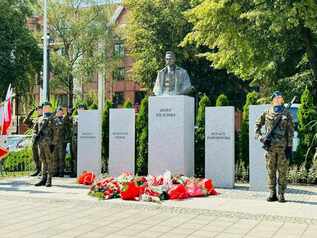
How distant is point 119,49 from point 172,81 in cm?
3205

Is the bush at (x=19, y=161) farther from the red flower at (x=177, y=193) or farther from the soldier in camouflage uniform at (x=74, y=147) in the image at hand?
the red flower at (x=177, y=193)

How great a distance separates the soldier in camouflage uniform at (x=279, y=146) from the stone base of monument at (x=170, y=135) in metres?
2.96

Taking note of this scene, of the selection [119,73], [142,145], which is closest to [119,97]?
[119,73]

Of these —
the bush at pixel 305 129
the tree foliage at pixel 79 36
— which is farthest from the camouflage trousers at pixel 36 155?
the tree foliage at pixel 79 36

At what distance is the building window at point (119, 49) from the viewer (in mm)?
44306

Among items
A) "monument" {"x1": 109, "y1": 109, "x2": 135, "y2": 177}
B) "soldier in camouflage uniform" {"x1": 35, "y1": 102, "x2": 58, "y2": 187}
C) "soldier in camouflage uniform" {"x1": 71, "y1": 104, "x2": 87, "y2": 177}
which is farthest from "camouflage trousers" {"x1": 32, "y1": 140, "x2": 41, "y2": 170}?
"soldier in camouflage uniform" {"x1": 35, "y1": 102, "x2": 58, "y2": 187}

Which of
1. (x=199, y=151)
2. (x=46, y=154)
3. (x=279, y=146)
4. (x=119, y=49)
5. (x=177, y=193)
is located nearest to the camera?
(x=279, y=146)

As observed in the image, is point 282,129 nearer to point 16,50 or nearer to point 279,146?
point 279,146

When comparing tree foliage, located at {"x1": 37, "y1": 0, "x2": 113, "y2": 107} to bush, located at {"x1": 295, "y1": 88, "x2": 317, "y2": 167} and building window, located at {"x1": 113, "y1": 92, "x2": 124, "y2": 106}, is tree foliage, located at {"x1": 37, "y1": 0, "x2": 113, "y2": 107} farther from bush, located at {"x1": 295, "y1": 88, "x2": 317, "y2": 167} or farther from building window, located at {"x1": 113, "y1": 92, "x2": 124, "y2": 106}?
bush, located at {"x1": 295, "y1": 88, "x2": 317, "y2": 167}

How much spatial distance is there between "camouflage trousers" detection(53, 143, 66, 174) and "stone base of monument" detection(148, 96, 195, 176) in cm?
377

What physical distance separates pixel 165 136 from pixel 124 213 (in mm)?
4499

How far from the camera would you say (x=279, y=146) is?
1043 cm

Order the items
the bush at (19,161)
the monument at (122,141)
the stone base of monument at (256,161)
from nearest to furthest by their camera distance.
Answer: the stone base of monument at (256,161) → the monument at (122,141) → the bush at (19,161)

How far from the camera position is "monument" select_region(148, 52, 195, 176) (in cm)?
1322
